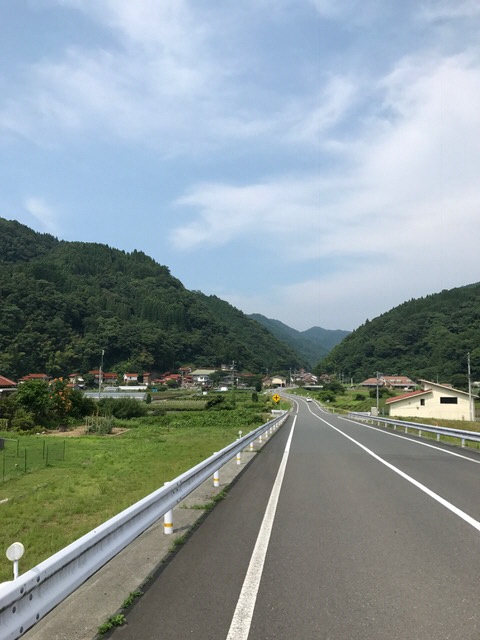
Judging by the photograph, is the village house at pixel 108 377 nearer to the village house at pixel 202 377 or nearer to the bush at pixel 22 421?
the village house at pixel 202 377

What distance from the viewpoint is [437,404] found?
61.6m

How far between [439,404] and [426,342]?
110849 mm

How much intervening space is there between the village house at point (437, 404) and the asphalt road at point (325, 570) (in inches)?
2184

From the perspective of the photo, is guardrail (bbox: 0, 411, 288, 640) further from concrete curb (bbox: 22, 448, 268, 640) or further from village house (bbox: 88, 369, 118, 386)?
village house (bbox: 88, 369, 118, 386)

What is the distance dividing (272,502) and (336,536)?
2551 millimetres

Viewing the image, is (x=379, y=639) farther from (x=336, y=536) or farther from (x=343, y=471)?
(x=343, y=471)

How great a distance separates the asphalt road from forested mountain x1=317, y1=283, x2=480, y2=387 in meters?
122

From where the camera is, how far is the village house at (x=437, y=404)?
60719 millimetres

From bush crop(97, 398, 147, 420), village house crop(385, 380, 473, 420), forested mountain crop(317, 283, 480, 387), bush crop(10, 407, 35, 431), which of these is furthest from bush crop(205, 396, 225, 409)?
forested mountain crop(317, 283, 480, 387)

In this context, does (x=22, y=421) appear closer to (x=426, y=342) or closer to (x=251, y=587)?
(x=251, y=587)

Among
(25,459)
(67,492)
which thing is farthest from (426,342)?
(67,492)

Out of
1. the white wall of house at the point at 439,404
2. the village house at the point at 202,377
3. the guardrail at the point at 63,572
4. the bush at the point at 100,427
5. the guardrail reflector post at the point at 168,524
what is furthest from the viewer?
the village house at the point at 202,377

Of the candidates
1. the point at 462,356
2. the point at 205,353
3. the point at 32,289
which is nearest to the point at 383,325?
the point at 462,356

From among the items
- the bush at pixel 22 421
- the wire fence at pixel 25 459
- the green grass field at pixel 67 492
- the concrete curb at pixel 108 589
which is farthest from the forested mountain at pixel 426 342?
the concrete curb at pixel 108 589
